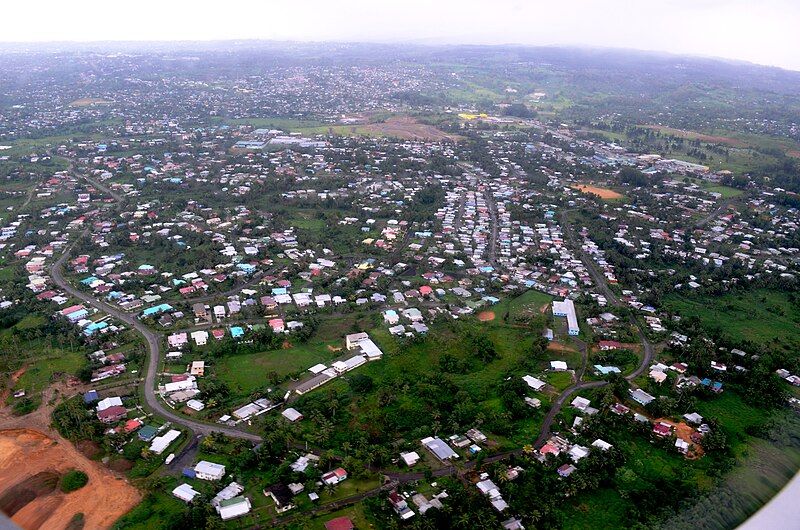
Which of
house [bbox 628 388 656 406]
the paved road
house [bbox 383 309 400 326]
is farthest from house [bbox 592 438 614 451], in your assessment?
the paved road

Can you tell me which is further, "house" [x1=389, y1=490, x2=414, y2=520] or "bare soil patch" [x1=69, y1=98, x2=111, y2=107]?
"bare soil patch" [x1=69, y1=98, x2=111, y2=107]

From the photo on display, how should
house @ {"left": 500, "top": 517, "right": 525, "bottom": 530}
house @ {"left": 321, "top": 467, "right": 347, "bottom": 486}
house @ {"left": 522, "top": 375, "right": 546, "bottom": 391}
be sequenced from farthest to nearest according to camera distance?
house @ {"left": 522, "top": 375, "right": 546, "bottom": 391} → house @ {"left": 321, "top": 467, "right": 347, "bottom": 486} → house @ {"left": 500, "top": 517, "right": 525, "bottom": 530}

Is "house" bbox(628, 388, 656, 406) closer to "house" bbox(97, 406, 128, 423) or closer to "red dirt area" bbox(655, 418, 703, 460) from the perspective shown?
"red dirt area" bbox(655, 418, 703, 460)

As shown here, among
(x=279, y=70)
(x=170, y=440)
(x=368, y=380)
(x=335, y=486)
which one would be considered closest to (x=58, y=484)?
(x=170, y=440)

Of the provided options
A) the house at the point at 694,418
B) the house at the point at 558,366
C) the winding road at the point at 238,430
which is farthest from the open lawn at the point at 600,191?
the house at the point at 694,418

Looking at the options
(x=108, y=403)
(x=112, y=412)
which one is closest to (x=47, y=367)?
(x=108, y=403)

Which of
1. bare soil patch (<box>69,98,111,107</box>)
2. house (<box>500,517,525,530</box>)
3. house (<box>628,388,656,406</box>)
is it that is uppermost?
bare soil patch (<box>69,98,111,107</box>)
